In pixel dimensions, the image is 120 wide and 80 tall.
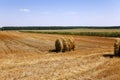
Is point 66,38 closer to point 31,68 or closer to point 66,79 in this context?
point 31,68

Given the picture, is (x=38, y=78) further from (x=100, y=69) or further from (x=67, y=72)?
(x=100, y=69)

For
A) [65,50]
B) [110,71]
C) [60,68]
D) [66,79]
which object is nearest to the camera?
[66,79]

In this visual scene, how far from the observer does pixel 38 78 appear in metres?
11.5

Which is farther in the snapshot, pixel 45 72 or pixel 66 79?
pixel 45 72

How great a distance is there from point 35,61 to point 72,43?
622 cm

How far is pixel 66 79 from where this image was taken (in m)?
11.3

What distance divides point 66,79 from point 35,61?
198 inches

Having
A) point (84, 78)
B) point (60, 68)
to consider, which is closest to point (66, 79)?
point (84, 78)

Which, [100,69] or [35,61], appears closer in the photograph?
[100,69]

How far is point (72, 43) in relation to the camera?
858 inches

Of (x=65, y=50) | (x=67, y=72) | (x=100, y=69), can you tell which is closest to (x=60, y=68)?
(x=67, y=72)

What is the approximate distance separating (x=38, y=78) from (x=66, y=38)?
1060cm

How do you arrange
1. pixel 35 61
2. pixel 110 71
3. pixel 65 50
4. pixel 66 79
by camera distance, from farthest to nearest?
pixel 65 50
pixel 35 61
pixel 110 71
pixel 66 79

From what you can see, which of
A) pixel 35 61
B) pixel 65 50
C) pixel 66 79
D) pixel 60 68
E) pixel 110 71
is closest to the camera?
pixel 66 79
